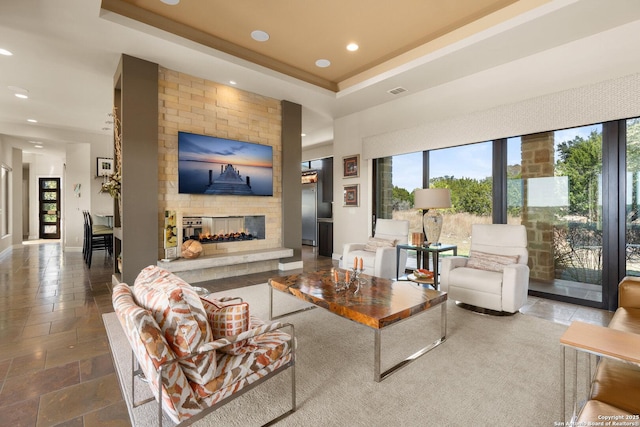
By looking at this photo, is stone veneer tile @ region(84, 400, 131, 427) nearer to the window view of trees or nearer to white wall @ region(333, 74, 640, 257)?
the window view of trees

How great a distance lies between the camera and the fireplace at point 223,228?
15.1 feet

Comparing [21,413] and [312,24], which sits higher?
[312,24]

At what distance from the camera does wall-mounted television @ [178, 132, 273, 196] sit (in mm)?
4492

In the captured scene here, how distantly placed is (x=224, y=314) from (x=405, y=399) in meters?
1.19

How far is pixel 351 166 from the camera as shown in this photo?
20.4 feet

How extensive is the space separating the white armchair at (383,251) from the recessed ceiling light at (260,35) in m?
3.11

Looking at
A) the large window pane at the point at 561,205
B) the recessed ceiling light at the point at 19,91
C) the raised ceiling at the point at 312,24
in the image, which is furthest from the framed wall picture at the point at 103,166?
the large window pane at the point at 561,205

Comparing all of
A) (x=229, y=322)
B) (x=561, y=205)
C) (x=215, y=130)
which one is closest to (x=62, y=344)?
(x=229, y=322)

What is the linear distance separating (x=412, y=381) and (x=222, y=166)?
4.04 m

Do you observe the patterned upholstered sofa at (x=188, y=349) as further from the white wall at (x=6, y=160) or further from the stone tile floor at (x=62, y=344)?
the white wall at (x=6, y=160)

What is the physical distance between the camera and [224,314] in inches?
59.2

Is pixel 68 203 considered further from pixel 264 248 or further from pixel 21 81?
pixel 264 248

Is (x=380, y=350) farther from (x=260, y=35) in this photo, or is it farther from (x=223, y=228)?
(x=260, y=35)

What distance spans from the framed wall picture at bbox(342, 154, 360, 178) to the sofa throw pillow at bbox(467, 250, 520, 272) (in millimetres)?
3001
